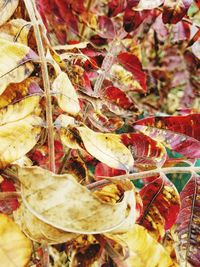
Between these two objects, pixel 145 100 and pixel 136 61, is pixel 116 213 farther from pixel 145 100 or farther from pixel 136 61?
pixel 145 100

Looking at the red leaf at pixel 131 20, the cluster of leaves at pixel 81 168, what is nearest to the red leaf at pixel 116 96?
the cluster of leaves at pixel 81 168

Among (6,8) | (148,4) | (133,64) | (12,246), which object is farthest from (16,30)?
(133,64)

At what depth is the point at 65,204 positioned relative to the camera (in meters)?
0.41

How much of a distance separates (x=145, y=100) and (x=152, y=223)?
1.63 m

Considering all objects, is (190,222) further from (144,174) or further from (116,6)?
(116,6)

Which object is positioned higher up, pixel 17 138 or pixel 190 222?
pixel 17 138

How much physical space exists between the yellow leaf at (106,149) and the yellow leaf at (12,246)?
11cm

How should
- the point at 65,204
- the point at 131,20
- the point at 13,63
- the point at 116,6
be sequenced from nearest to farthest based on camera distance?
the point at 65,204, the point at 13,63, the point at 131,20, the point at 116,6

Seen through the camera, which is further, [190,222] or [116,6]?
[116,6]

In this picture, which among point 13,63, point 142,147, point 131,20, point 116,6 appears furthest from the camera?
point 116,6

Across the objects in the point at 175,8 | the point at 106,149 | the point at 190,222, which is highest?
the point at 175,8

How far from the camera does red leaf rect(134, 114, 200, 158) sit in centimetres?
60

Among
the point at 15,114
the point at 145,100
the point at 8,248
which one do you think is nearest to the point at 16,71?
the point at 15,114

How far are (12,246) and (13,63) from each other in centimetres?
19
